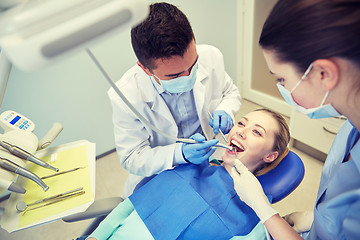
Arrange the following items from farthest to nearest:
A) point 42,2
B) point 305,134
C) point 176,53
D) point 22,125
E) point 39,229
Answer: point 305,134, point 39,229, point 22,125, point 176,53, point 42,2

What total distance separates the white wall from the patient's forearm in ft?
5.20

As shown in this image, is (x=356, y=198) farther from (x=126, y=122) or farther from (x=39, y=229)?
(x=39, y=229)

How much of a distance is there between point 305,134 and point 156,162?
5.08 ft

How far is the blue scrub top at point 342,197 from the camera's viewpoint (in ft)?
2.12

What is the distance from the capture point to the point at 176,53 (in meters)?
1.01

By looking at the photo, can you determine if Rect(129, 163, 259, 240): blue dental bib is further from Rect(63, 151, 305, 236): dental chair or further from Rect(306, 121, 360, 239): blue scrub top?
Rect(306, 121, 360, 239): blue scrub top

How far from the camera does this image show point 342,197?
68 cm

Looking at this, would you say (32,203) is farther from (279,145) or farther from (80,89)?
(80,89)

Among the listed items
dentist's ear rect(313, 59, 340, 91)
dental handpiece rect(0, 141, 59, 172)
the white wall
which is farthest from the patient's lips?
the white wall

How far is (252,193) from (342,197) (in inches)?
15.1

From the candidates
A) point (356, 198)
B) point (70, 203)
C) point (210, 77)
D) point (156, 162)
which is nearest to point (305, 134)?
point (210, 77)

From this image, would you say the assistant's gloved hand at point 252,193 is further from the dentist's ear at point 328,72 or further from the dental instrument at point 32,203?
the dental instrument at point 32,203

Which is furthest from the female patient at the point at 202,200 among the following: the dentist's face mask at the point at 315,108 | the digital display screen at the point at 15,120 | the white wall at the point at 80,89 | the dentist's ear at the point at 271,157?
the white wall at the point at 80,89

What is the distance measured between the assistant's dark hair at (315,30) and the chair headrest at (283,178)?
26.3 inches
